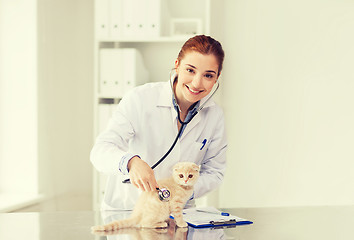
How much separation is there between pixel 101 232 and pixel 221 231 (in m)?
0.33

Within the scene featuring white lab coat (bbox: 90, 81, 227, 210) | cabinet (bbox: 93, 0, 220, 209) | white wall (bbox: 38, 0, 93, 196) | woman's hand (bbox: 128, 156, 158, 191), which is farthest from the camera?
white wall (bbox: 38, 0, 93, 196)

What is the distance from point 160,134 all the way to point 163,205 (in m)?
0.46

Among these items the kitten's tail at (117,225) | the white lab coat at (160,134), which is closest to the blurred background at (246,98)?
the white lab coat at (160,134)

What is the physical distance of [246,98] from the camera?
118 inches

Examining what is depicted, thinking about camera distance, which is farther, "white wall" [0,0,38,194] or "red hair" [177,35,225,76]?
"white wall" [0,0,38,194]

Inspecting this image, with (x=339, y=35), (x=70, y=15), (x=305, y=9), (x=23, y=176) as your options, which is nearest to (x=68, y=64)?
(x=70, y=15)

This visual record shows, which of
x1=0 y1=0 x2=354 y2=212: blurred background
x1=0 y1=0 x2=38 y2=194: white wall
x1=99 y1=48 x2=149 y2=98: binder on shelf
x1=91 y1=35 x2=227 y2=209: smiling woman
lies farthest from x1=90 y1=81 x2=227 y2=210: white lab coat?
x1=0 y1=0 x2=38 y2=194: white wall

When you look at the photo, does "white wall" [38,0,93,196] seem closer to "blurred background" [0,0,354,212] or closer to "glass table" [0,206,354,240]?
"blurred background" [0,0,354,212]

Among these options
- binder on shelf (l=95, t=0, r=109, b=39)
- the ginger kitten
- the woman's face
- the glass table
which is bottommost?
the glass table

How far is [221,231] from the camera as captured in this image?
116 cm

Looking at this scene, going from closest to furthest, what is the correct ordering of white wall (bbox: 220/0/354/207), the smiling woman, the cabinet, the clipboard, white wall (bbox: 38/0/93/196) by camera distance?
the clipboard, the smiling woman, the cabinet, white wall (bbox: 38/0/93/196), white wall (bbox: 220/0/354/207)

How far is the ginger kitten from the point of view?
112 cm

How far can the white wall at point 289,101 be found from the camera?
288 cm

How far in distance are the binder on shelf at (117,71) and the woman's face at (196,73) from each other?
1.31 metres
